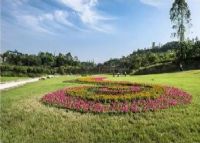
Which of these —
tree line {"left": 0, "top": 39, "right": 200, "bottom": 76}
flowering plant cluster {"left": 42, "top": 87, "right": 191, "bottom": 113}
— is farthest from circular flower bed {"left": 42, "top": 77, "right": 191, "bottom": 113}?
tree line {"left": 0, "top": 39, "right": 200, "bottom": 76}

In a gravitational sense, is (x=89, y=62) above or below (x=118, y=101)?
above

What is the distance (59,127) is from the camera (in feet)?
30.7

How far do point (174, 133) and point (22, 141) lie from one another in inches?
166

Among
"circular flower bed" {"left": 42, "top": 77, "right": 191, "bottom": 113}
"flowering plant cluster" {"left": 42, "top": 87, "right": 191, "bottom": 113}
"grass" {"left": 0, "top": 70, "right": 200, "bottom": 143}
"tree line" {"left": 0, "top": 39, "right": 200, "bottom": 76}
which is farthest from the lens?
"tree line" {"left": 0, "top": 39, "right": 200, "bottom": 76}

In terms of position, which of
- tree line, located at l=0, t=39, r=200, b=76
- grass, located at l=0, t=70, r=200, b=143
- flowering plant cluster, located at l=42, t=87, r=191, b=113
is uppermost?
tree line, located at l=0, t=39, r=200, b=76

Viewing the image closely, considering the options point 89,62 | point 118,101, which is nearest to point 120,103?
point 118,101

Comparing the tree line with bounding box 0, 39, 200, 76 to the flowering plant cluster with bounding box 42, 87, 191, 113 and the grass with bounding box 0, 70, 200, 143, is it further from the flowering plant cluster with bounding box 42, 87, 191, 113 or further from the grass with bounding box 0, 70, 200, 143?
the grass with bounding box 0, 70, 200, 143

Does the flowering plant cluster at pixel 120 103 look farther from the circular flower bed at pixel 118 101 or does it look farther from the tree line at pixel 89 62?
the tree line at pixel 89 62

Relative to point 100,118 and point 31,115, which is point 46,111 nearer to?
point 31,115

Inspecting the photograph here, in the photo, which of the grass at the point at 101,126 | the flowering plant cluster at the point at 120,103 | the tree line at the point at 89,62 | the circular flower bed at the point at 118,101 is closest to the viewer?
the grass at the point at 101,126

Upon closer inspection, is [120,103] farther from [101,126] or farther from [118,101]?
[101,126]

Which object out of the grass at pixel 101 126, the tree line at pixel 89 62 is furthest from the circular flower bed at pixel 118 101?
the tree line at pixel 89 62

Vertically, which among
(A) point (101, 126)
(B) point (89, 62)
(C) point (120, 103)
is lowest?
(A) point (101, 126)

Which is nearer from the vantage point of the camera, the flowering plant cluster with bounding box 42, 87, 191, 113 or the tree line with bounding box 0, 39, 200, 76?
the flowering plant cluster with bounding box 42, 87, 191, 113
